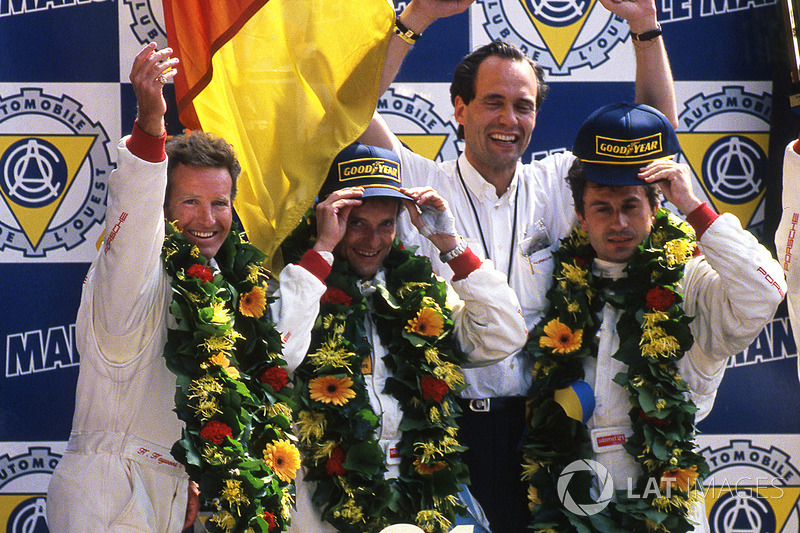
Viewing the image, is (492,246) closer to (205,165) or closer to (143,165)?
(205,165)

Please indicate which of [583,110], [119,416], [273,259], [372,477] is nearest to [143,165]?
[119,416]

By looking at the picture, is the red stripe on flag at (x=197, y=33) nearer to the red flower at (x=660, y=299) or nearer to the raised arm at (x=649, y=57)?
the raised arm at (x=649, y=57)

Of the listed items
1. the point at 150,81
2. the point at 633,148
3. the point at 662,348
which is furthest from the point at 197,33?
the point at 662,348

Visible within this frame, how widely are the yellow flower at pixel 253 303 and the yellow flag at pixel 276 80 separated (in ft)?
1.94

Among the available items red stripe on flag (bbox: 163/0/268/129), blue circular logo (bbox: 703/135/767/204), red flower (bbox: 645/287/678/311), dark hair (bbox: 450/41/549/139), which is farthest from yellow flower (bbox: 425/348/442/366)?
blue circular logo (bbox: 703/135/767/204)

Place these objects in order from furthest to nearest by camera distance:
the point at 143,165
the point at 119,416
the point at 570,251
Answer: the point at 570,251 < the point at 119,416 < the point at 143,165

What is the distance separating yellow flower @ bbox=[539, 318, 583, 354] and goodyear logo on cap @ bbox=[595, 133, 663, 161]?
0.71 meters

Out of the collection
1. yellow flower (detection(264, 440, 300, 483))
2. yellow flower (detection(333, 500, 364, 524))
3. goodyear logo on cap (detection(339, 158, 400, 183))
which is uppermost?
goodyear logo on cap (detection(339, 158, 400, 183))

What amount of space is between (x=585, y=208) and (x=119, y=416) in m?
1.98

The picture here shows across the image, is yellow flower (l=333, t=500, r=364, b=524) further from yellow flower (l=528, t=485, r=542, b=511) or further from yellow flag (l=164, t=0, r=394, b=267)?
yellow flag (l=164, t=0, r=394, b=267)

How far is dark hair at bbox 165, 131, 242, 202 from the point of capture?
10.4ft

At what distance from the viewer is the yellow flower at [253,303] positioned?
319 cm

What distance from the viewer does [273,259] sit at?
3.72m

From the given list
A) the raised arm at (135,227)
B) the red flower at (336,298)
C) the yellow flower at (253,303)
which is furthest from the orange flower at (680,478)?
the raised arm at (135,227)
